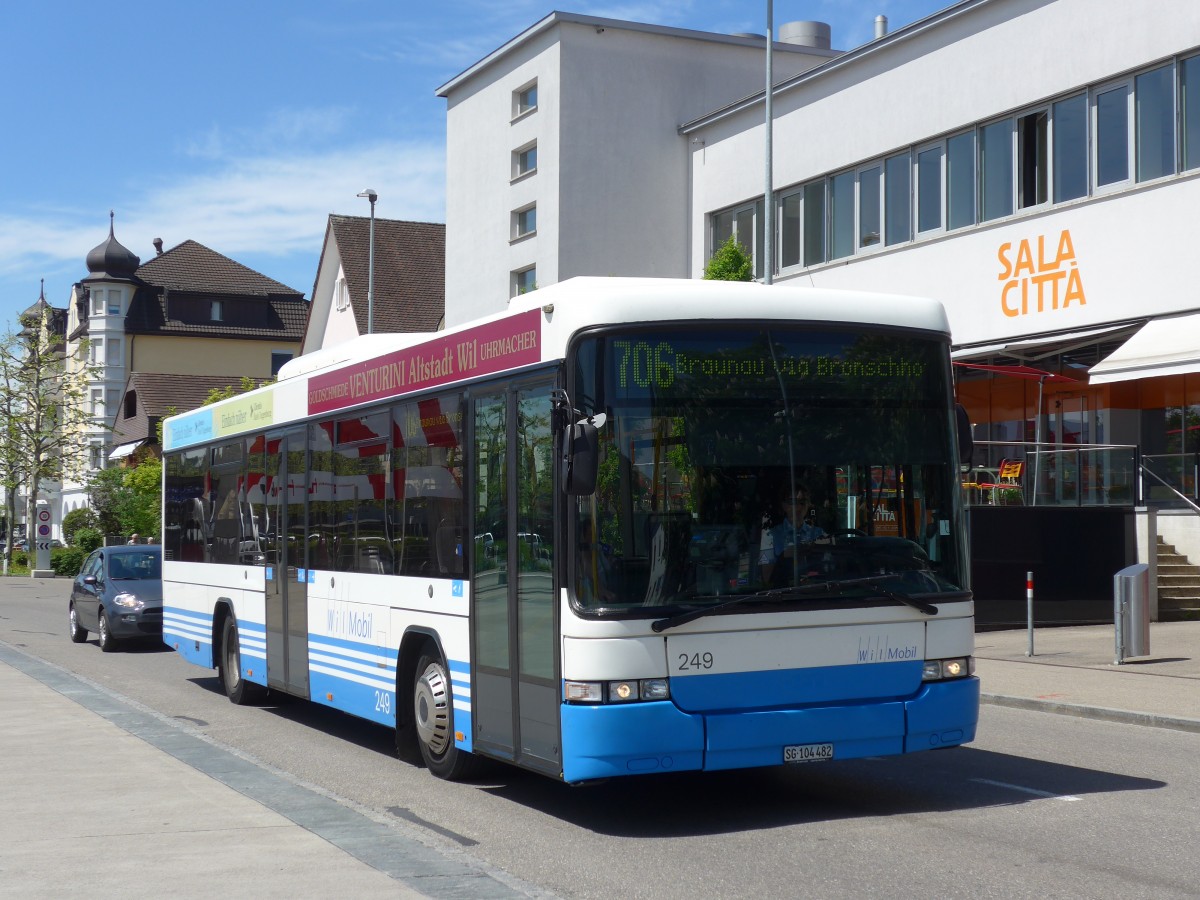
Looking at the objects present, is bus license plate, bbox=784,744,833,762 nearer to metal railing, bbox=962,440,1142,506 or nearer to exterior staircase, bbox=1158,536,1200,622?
metal railing, bbox=962,440,1142,506

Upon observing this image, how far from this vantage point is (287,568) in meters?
13.0

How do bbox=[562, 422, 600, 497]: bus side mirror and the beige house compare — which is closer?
bbox=[562, 422, 600, 497]: bus side mirror

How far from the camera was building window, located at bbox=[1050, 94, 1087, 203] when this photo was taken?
1089 inches

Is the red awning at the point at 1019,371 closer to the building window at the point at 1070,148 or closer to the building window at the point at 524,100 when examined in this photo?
the building window at the point at 1070,148

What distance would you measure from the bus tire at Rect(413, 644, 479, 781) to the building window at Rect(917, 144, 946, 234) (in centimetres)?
2317

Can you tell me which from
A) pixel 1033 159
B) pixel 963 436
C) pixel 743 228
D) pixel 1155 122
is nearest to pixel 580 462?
pixel 963 436

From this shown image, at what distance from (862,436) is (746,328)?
87 centimetres

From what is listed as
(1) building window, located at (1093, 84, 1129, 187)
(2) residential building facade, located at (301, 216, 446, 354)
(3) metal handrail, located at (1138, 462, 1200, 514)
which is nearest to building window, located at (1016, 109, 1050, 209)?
(1) building window, located at (1093, 84, 1129, 187)

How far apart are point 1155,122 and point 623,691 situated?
21.3 metres

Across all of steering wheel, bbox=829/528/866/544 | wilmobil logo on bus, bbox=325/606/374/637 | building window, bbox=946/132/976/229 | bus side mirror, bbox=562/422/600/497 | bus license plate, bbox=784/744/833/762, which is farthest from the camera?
building window, bbox=946/132/976/229

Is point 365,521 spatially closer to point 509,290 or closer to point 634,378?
Answer: point 634,378

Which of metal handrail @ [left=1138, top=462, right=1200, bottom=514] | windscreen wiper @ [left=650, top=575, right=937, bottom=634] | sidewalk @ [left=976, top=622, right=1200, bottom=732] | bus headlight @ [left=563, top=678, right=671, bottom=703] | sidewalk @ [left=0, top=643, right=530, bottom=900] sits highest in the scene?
metal handrail @ [left=1138, top=462, right=1200, bottom=514]

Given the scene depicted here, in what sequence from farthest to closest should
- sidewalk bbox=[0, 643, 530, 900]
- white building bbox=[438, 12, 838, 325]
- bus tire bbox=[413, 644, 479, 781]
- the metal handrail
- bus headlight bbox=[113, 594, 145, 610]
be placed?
white building bbox=[438, 12, 838, 325] → the metal handrail → bus headlight bbox=[113, 594, 145, 610] → bus tire bbox=[413, 644, 479, 781] → sidewalk bbox=[0, 643, 530, 900]

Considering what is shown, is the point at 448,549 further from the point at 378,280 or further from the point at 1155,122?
the point at 378,280
